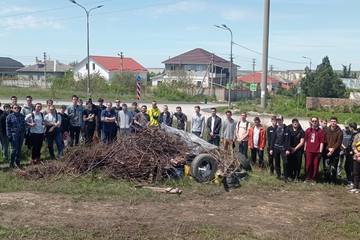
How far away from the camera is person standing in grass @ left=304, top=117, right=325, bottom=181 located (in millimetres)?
13109

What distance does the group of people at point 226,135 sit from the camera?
13102 millimetres

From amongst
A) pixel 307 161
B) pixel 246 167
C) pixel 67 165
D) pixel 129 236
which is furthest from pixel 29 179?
pixel 307 161

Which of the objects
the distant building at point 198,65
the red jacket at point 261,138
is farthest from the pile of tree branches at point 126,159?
the distant building at point 198,65

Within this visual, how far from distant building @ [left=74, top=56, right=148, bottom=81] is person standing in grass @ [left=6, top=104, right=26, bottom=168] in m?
80.3

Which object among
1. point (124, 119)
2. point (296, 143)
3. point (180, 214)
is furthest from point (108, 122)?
point (180, 214)

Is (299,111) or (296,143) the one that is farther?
(299,111)

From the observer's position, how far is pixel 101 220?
8.66 meters

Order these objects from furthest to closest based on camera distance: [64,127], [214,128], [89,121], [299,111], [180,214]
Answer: [299,111]
[214,128]
[89,121]
[64,127]
[180,214]

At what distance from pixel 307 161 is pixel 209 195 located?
139 inches

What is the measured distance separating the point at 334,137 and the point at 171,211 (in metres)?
5.60

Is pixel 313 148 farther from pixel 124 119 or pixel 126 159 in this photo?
pixel 124 119

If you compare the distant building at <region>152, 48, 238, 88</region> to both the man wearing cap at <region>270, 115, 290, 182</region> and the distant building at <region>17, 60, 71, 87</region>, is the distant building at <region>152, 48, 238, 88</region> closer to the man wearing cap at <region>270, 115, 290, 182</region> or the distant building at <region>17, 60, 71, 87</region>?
the distant building at <region>17, 60, 71, 87</region>

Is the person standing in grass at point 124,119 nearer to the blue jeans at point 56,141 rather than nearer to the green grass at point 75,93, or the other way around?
the blue jeans at point 56,141

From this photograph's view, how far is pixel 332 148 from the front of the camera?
1319 centimetres
